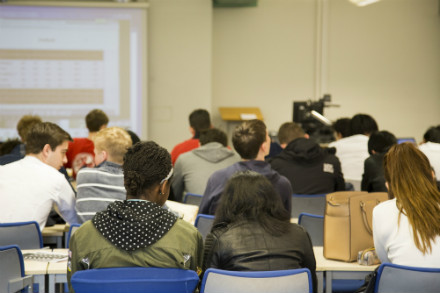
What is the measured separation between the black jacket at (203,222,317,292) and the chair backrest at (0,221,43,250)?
1.20 m

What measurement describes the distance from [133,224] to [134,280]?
0.67ft

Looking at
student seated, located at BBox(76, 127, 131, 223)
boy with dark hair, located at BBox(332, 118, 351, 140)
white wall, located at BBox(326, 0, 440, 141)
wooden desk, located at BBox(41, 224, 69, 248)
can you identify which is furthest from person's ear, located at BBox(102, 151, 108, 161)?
white wall, located at BBox(326, 0, 440, 141)

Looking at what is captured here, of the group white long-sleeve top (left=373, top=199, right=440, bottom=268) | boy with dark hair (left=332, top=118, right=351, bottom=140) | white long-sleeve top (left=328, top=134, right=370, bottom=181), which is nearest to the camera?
white long-sleeve top (left=373, top=199, right=440, bottom=268)

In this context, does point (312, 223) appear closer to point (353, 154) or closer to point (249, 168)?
point (249, 168)

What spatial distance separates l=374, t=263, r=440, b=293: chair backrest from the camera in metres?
2.23

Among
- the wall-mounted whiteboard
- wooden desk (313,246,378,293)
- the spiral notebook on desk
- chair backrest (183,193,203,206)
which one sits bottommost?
wooden desk (313,246,378,293)

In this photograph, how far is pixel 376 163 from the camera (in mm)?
4434

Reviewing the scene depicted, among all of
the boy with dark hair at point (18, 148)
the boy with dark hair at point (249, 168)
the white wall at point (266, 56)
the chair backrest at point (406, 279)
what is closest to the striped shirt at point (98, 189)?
the boy with dark hair at point (249, 168)

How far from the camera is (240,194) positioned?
222 centimetres

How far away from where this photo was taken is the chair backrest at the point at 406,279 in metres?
2.23

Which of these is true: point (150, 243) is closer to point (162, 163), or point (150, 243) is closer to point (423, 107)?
point (162, 163)

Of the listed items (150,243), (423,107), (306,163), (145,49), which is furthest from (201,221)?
(423,107)

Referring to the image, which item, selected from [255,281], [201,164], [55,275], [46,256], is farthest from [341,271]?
[201,164]

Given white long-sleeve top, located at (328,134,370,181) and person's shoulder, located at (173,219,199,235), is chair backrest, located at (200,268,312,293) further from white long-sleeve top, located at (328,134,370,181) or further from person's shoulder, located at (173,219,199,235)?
white long-sleeve top, located at (328,134,370,181)
